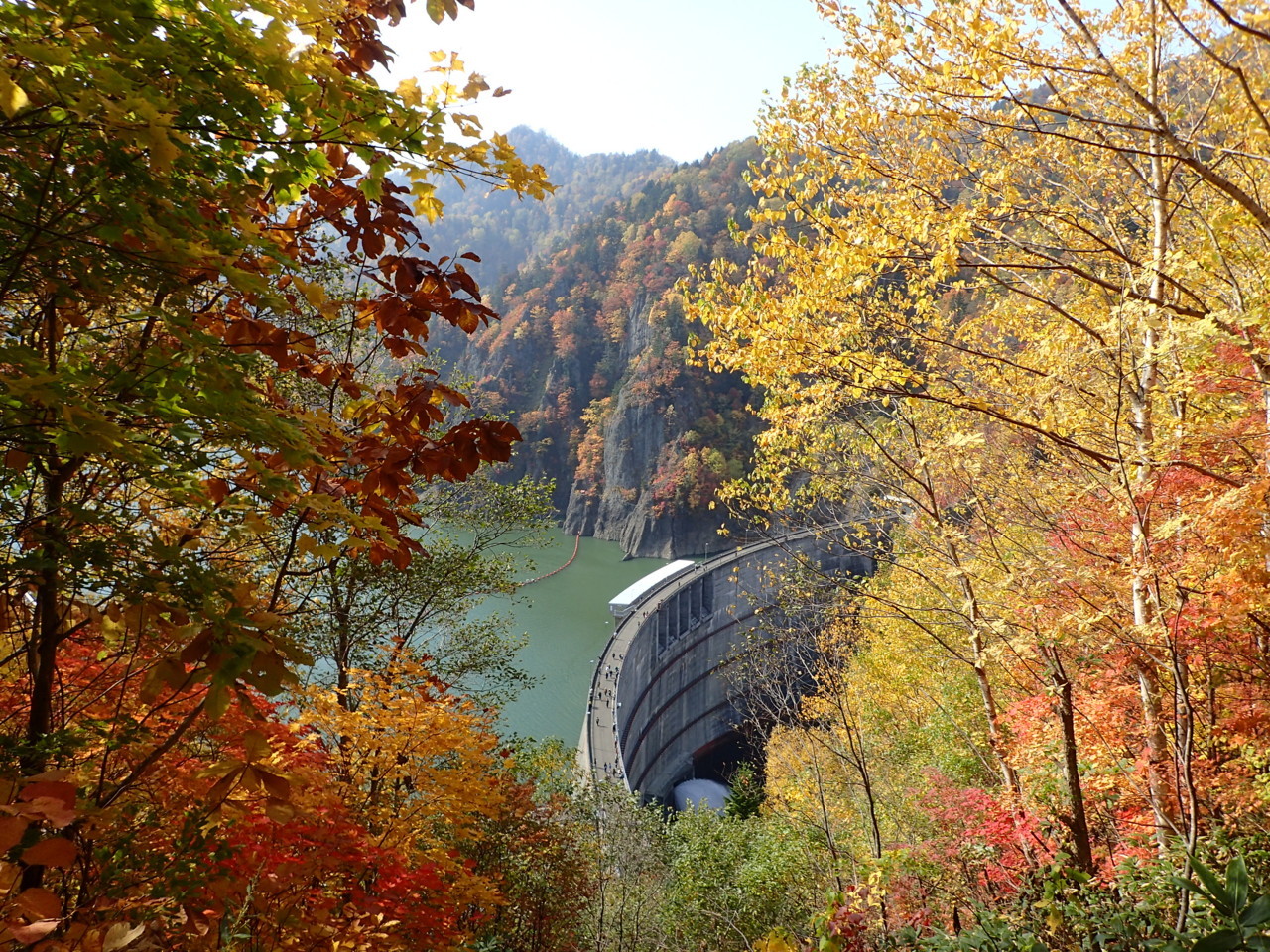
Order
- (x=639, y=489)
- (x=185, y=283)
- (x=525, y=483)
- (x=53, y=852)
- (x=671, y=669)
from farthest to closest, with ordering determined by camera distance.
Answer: (x=639, y=489), (x=671, y=669), (x=525, y=483), (x=185, y=283), (x=53, y=852)

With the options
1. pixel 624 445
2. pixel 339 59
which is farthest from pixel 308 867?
pixel 624 445

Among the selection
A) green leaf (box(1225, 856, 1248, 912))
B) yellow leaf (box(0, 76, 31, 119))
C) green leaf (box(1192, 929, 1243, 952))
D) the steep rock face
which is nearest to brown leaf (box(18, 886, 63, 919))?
yellow leaf (box(0, 76, 31, 119))

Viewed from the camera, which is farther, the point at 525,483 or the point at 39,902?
the point at 525,483

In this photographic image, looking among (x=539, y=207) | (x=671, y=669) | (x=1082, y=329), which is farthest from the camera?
(x=539, y=207)

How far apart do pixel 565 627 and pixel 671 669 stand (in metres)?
6.47

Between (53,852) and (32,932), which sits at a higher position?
(53,852)

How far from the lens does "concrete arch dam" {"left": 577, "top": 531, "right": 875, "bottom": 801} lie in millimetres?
17656

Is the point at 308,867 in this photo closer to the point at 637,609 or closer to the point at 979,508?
the point at 979,508

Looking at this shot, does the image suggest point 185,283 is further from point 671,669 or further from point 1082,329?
point 671,669

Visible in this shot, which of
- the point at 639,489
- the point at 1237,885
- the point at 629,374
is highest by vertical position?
the point at 629,374

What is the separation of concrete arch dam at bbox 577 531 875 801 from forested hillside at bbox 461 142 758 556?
1033 cm

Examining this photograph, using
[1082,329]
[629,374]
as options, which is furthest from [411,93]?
[629,374]

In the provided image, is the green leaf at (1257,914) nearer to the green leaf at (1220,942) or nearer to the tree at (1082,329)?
the green leaf at (1220,942)

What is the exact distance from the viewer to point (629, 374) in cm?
4550
